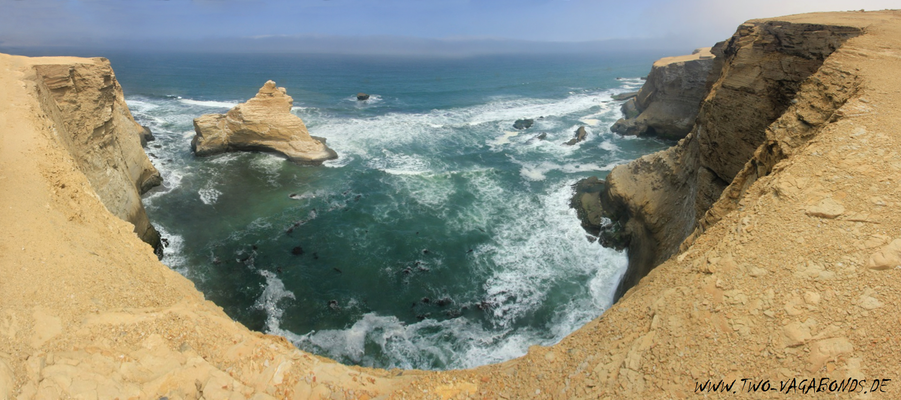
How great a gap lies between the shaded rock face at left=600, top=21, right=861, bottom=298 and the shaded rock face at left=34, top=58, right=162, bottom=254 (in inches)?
745

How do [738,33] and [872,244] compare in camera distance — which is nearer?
[872,244]

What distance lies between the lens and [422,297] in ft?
48.8

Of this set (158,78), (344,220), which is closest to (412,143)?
(344,220)

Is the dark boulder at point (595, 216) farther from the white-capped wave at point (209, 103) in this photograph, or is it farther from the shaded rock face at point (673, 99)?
the white-capped wave at point (209, 103)

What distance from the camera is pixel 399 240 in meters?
18.2

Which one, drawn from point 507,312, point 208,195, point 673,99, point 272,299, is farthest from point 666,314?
point 673,99

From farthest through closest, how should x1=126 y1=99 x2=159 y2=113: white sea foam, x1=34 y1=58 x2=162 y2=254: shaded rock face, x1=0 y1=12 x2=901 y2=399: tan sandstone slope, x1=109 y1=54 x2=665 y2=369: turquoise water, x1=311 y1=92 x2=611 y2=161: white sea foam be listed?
x1=126 y1=99 x2=159 y2=113: white sea foam, x1=311 y1=92 x2=611 y2=161: white sea foam, x1=109 y1=54 x2=665 y2=369: turquoise water, x1=34 y1=58 x2=162 y2=254: shaded rock face, x1=0 y1=12 x2=901 y2=399: tan sandstone slope

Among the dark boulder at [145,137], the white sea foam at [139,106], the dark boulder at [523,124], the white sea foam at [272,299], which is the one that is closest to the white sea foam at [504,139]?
the dark boulder at [523,124]

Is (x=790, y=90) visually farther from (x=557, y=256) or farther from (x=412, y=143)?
(x=412, y=143)

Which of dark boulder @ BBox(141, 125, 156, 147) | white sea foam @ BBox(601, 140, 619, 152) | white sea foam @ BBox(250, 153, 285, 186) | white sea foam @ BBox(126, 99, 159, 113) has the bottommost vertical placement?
white sea foam @ BBox(250, 153, 285, 186)

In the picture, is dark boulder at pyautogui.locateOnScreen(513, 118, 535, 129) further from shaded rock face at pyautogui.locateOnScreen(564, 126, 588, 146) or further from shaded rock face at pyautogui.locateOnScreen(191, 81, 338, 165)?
shaded rock face at pyautogui.locateOnScreen(191, 81, 338, 165)

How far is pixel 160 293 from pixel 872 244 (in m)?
11.6

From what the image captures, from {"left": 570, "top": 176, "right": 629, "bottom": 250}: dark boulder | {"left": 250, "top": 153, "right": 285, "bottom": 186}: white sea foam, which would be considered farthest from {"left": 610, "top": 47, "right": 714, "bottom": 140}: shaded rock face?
{"left": 250, "top": 153, "right": 285, "bottom": 186}: white sea foam

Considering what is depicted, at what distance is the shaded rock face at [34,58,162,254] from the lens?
13297mm
